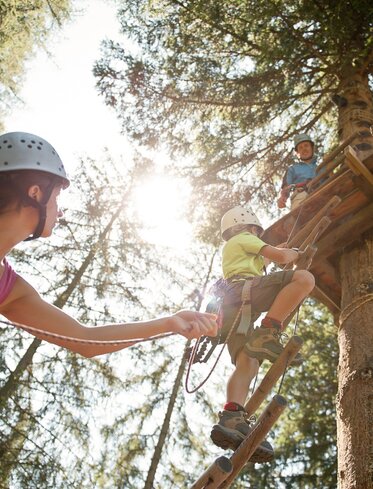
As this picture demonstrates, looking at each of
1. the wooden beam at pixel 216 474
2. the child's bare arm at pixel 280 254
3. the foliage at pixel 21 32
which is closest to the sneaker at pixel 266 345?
the child's bare arm at pixel 280 254

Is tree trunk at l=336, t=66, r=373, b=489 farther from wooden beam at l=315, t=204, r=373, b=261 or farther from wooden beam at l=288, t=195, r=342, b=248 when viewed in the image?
wooden beam at l=288, t=195, r=342, b=248

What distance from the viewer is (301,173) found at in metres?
7.48

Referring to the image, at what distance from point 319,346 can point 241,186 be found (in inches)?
200

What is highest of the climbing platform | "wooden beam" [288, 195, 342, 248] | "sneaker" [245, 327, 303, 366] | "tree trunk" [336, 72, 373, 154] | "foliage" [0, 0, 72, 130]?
"foliage" [0, 0, 72, 130]

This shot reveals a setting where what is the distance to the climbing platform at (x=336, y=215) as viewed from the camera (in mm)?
5293

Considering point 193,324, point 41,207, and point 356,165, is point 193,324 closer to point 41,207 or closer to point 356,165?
point 41,207

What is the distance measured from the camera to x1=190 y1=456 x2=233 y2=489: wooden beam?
2.98m

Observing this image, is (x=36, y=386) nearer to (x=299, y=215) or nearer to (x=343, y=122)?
(x=299, y=215)

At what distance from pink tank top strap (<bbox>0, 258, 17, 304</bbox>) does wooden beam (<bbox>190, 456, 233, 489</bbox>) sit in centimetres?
154

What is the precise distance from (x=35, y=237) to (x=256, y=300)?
246 centimetres

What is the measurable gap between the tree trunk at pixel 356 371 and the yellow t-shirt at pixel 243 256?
3.00ft

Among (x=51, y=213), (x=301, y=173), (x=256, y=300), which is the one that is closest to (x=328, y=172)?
(x=301, y=173)

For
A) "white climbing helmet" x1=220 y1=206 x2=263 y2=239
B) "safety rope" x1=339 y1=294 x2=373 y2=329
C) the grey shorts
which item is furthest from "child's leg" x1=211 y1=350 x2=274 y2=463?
"white climbing helmet" x1=220 y1=206 x2=263 y2=239

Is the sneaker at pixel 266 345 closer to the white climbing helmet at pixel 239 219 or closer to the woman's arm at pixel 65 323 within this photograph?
the white climbing helmet at pixel 239 219
